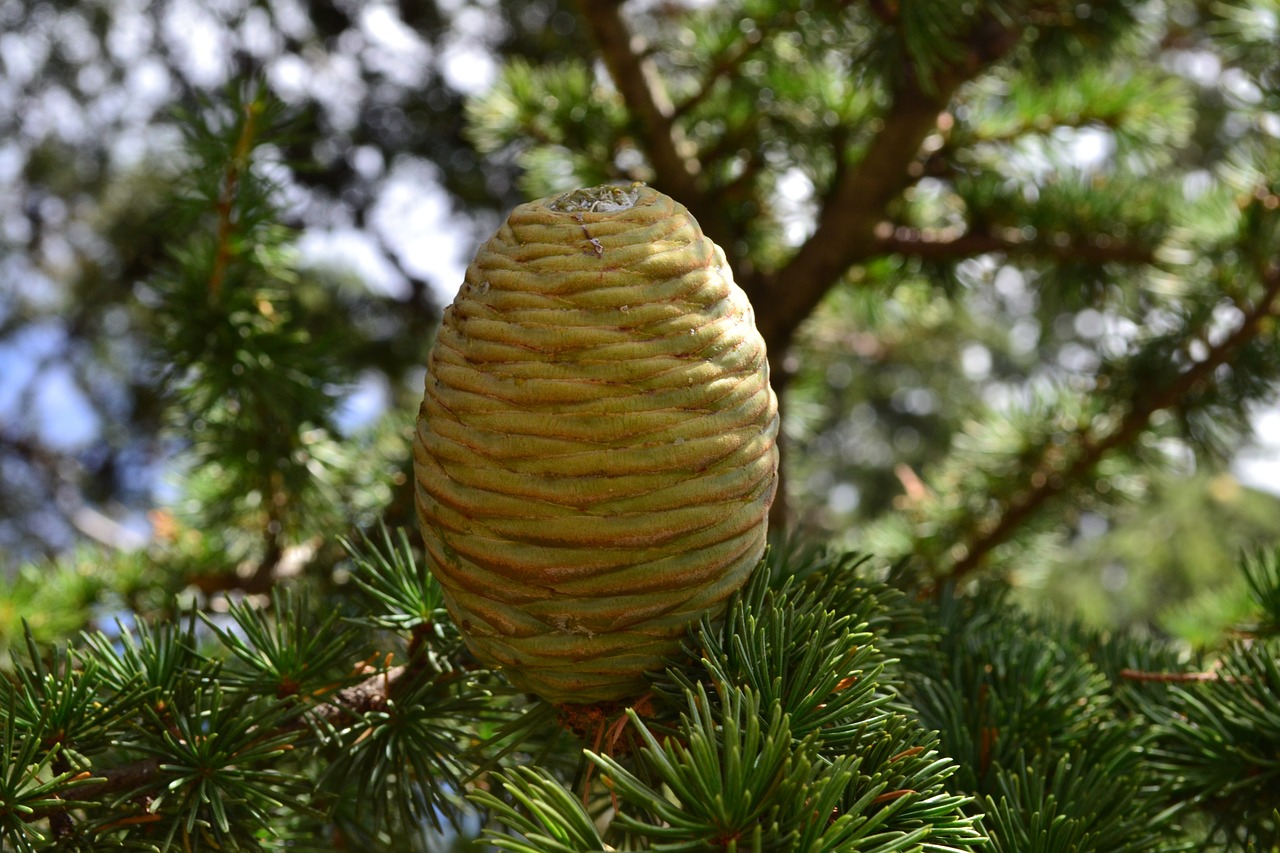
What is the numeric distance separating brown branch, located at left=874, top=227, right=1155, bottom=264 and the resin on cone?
695mm

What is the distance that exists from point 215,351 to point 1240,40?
3.78 ft

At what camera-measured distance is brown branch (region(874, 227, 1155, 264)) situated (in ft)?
3.80

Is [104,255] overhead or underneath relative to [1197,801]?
underneath

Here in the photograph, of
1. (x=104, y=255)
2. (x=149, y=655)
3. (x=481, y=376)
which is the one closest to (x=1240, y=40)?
(x=481, y=376)

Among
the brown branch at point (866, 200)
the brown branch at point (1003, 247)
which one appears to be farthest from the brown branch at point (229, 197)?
the brown branch at point (1003, 247)

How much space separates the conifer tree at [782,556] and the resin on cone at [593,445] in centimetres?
4

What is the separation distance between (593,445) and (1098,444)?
2.99ft

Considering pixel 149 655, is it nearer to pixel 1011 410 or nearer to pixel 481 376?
pixel 481 376

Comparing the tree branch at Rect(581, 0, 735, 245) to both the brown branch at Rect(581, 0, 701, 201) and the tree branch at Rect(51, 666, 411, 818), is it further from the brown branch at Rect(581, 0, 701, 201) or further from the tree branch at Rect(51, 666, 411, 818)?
the tree branch at Rect(51, 666, 411, 818)

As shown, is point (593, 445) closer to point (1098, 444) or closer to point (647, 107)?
point (647, 107)

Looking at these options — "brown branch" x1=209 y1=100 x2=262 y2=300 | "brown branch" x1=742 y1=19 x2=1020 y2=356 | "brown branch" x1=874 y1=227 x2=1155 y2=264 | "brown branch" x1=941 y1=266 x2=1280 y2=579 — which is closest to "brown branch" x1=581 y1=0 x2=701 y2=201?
"brown branch" x1=742 y1=19 x2=1020 y2=356

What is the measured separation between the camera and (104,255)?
10.1 ft

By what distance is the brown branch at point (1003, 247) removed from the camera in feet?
3.80

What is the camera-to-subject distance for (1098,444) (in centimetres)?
118
